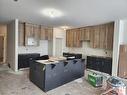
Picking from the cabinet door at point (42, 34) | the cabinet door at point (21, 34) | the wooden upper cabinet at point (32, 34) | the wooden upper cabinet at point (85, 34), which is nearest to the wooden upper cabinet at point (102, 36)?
the wooden upper cabinet at point (85, 34)

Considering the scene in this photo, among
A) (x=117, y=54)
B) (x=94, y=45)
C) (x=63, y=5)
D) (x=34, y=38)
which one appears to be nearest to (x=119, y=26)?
(x=117, y=54)

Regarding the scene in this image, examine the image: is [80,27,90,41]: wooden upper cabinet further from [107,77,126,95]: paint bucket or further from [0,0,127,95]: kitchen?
[107,77,126,95]: paint bucket

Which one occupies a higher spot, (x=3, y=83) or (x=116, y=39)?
(x=116, y=39)

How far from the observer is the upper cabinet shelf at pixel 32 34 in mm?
6246

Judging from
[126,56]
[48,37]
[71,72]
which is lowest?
[71,72]

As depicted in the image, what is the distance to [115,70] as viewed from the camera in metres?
5.17

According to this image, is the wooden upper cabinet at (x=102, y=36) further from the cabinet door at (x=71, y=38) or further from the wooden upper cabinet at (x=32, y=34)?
the wooden upper cabinet at (x=32, y=34)

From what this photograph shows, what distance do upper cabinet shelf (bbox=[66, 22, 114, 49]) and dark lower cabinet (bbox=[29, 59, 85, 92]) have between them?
2228 millimetres

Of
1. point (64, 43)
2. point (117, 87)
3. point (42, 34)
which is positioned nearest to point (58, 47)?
point (64, 43)

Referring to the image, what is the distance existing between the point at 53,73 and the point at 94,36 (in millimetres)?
3877

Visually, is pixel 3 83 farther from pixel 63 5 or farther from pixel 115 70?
pixel 115 70

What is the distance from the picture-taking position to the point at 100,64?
5828 mm

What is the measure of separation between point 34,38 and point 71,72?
3.65 meters

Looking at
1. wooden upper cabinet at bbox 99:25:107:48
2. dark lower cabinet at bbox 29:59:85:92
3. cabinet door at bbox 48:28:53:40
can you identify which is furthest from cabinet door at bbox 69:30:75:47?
dark lower cabinet at bbox 29:59:85:92
